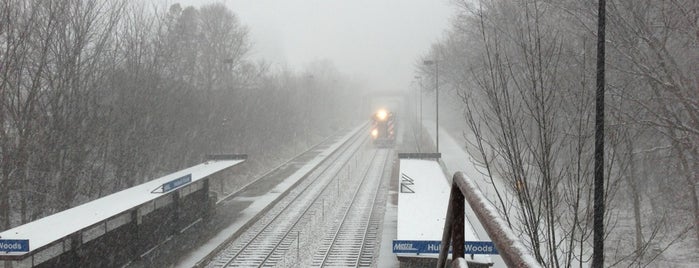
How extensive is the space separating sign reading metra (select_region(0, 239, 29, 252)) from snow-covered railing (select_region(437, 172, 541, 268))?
10.2 meters

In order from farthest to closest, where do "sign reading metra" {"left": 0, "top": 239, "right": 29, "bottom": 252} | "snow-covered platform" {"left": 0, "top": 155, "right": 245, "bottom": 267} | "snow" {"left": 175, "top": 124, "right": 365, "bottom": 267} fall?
"snow" {"left": 175, "top": 124, "right": 365, "bottom": 267} → "snow-covered platform" {"left": 0, "top": 155, "right": 245, "bottom": 267} → "sign reading metra" {"left": 0, "top": 239, "right": 29, "bottom": 252}

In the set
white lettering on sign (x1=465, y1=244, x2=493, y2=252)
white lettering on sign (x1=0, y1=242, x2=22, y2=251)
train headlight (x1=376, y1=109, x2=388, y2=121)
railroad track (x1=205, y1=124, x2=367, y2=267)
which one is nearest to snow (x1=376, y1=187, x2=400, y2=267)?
railroad track (x1=205, y1=124, x2=367, y2=267)

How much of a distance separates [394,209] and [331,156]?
21.8 meters

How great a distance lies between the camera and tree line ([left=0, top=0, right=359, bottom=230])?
Result: 17.0m

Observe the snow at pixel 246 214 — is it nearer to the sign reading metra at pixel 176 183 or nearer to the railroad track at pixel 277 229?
the railroad track at pixel 277 229

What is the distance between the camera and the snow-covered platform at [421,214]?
12.7m

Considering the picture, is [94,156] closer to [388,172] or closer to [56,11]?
[56,11]

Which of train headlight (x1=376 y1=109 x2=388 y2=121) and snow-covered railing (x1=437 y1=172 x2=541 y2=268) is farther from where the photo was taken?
train headlight (x1=376 y1=109 x2=388 y2=121)

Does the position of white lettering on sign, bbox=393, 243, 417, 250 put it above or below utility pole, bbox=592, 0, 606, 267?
below

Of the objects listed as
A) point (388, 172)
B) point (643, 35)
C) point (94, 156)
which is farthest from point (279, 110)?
point (643, 35)

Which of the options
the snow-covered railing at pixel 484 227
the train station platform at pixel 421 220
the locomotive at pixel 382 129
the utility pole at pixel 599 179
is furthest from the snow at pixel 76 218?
the locomotive at pixel 382 129

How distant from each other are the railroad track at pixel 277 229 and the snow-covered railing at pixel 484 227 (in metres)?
14.1

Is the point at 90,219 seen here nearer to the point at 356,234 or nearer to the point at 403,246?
the point at 403,246

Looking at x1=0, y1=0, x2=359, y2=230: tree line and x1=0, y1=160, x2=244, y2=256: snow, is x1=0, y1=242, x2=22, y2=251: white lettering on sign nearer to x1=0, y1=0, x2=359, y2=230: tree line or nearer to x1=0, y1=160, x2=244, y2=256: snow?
x1=0, y1=160, x2=244, y2=256: snow
